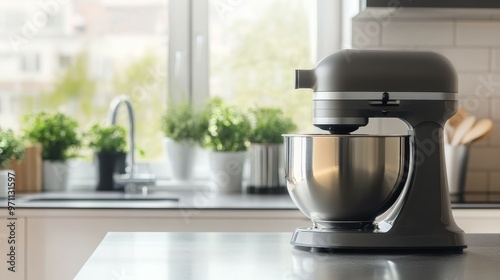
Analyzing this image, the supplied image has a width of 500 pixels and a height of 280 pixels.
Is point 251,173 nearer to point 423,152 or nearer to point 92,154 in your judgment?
point 92,154

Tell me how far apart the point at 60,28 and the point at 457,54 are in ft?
5.57

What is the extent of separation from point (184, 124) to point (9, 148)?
0.72 m

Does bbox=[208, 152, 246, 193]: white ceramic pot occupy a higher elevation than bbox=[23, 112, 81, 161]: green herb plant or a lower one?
lower

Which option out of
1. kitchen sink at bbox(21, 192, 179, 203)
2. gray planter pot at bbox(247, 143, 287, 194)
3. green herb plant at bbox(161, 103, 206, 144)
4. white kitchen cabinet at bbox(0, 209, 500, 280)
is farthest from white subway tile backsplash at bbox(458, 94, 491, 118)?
kitchen sink at bbox(21, 192, 179, 203)

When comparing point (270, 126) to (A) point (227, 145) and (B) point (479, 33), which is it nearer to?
(A) point (227, 145)

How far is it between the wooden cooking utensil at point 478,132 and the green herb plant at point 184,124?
1079mm

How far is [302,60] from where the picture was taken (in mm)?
3953

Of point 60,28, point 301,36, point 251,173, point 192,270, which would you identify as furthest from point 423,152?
point 60,28

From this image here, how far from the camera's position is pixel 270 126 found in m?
3.72

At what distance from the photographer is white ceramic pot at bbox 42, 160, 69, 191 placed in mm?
3764

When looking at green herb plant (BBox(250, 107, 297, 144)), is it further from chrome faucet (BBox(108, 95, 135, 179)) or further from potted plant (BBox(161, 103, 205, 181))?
chrome faucet (BBox(108, 95, 135, 179))

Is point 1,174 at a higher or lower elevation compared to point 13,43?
lower

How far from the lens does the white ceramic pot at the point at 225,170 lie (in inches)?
146

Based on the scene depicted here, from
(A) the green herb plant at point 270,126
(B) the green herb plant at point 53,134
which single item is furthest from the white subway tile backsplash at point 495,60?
(B) the green herb plant at point 53,134
